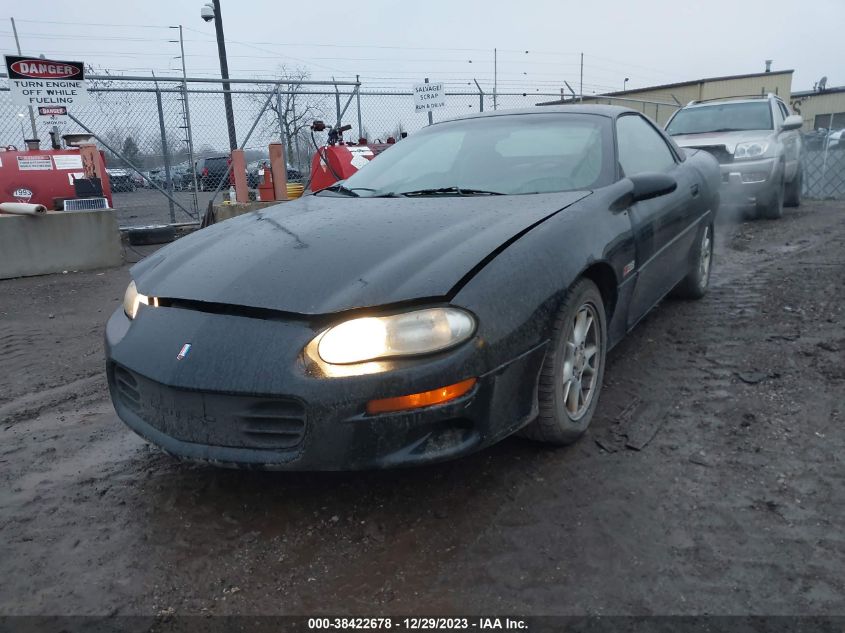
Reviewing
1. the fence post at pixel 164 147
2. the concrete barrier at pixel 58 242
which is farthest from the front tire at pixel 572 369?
the fence post at pixel 164 147

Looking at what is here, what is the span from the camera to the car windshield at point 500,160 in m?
3.04

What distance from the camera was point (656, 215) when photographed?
3307 millimetres

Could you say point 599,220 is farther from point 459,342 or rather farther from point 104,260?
point 104,260

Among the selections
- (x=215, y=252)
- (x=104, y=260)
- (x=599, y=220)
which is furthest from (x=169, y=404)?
(x=104, y=260)

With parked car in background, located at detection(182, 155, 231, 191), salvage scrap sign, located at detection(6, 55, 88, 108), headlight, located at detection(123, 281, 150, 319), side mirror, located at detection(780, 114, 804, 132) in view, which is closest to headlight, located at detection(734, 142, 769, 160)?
side mirror, located at detection(780, 114, 804, 132)

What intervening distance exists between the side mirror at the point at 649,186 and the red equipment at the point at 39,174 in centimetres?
687

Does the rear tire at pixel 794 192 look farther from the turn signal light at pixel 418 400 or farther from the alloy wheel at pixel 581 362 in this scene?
the turn signal light at pixel 418 400

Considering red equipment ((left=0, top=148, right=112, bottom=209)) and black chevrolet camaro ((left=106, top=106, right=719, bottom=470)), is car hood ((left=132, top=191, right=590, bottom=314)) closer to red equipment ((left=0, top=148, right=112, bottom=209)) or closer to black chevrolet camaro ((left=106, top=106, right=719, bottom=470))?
black chevrolet camaro ((left=106, top=106, right=719, bottom=470))

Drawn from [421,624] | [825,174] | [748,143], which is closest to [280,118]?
[748,143]

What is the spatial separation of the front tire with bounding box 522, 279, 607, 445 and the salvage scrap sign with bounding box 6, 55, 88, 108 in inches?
281

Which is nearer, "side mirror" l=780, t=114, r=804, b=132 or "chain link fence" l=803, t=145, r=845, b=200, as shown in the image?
"side mirror" l=780, t=114, r=804, b=132

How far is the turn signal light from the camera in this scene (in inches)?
76.8

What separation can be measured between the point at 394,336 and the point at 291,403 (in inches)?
14.8

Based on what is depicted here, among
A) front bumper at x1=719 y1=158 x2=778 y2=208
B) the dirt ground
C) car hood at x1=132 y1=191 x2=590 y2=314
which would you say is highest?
car hood at x1=132 y1=191 x2=590 y2=314
